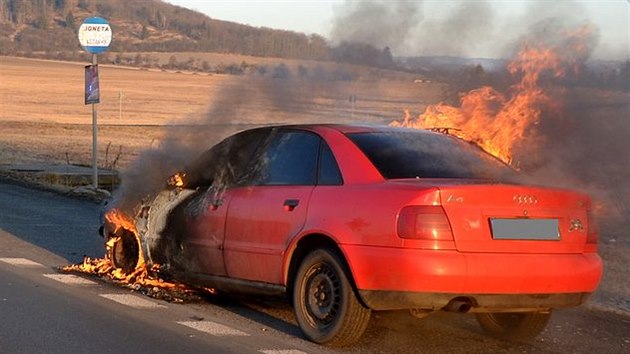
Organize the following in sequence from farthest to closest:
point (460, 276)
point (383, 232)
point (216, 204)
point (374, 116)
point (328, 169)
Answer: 1. point (374, 116)
2. point (216, 204)
3. point (328, 169)
4. point (383, 232)
5. point (460, 276)

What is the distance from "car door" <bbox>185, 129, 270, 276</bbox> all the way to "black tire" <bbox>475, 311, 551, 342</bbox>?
2.10 m

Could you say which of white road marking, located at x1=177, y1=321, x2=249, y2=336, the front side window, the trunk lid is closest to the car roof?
the front side window

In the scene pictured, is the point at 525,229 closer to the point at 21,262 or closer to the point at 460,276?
the point at 460,276

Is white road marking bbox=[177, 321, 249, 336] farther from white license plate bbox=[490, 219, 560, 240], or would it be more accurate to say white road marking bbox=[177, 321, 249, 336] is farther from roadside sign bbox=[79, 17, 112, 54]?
roadside sign bbox=[79, 17, 112, 54]

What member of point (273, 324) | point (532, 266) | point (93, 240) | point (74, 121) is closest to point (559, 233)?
point (532, 266)

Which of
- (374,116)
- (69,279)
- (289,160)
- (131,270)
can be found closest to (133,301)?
(131,270)

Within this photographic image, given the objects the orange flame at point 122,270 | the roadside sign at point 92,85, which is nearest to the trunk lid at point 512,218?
the orange flame at point 122,270

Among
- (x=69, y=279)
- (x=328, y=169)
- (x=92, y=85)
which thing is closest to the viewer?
(x=328, y=169)

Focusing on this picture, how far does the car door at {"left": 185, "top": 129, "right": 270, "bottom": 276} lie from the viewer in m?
8.80

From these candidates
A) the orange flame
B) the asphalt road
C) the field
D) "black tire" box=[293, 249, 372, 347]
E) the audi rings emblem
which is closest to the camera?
the audi rings emblem

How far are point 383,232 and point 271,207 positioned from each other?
121 cm

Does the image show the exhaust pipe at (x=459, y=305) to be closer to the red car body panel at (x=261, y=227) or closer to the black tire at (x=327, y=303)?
the black tire at (x=327, y=303)

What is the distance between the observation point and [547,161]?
12.2 meters

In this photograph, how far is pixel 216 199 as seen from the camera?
8922mm
